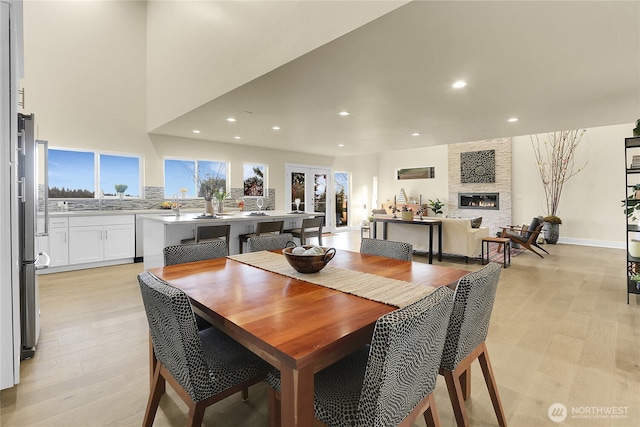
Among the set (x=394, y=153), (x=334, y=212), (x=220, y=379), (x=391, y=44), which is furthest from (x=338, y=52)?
(x=394, y=153)

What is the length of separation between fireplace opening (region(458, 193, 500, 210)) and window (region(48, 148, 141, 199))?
8632 millimetres

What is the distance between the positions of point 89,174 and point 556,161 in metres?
10.1

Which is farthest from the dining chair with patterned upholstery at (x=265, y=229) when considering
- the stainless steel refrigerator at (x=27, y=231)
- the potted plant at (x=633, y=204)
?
the potted plant at (x=633, y=204)

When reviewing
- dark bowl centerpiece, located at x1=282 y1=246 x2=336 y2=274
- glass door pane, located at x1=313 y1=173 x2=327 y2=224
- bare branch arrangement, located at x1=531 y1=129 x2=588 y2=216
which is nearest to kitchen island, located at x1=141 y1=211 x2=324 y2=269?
dark bowl centerpiece, located at x1=282 y1=246 x2=336 y2=274

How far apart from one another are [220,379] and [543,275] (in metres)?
Result: 5.06

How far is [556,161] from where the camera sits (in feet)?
25.5

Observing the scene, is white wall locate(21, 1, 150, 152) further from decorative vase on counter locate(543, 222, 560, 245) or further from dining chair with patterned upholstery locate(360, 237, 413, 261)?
decorative vase on counter locate(543, 222, 560, 245)

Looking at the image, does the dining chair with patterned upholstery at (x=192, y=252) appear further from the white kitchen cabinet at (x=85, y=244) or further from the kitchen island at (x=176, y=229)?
the white kitchen cabinet at (x=85, y=244)

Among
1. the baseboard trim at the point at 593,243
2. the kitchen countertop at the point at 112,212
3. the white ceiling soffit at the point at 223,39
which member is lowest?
the baseboard trim at the point at 593,243

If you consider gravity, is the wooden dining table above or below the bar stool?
below

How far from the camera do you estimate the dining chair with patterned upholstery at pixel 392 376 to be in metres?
0.94

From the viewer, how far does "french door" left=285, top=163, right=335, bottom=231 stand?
28.8ft

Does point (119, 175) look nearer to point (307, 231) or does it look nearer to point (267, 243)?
point (307, 231)

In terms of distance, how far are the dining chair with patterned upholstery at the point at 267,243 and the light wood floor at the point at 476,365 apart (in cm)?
105
